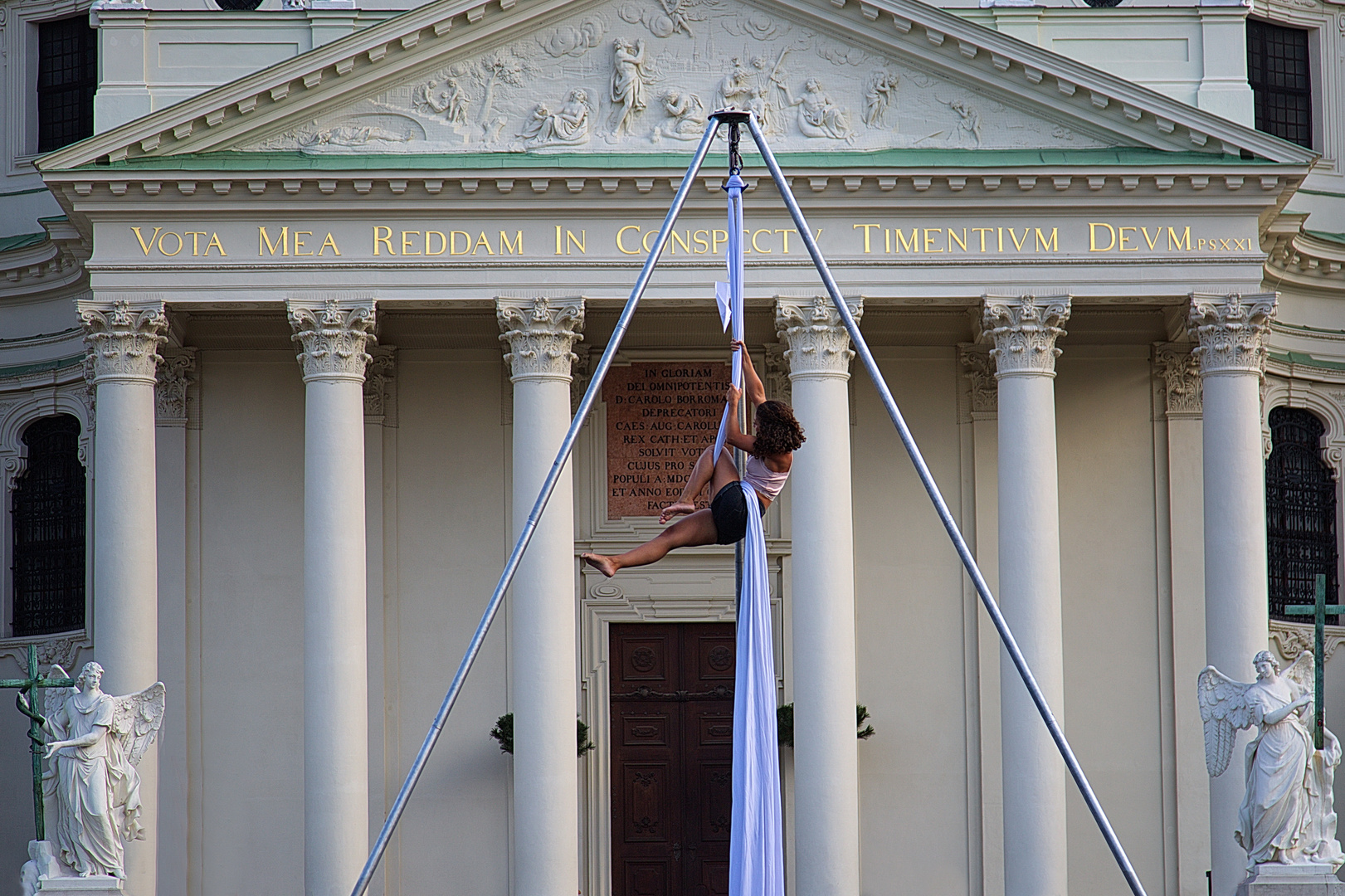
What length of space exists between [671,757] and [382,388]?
7.36 metres

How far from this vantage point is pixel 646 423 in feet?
108

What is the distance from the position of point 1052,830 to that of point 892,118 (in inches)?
405

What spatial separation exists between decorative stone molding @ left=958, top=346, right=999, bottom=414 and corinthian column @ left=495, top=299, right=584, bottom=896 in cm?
698

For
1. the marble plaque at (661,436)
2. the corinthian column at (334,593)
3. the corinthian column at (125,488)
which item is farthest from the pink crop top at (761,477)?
the marble plaque at (661,436)

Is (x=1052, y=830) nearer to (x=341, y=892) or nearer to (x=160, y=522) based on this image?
(x=341, y=892)

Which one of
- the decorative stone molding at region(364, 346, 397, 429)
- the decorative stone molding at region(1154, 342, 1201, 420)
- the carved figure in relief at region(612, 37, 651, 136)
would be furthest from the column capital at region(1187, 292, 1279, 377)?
the decorative stone molding at region(364, 346, 397, 429)

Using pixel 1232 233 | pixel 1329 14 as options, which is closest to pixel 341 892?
pixel 1232 233

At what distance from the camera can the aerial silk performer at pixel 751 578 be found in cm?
1596

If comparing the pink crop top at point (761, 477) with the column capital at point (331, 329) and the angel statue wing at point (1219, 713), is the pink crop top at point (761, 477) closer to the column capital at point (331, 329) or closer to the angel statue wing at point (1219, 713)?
the angel statue wing at point (1219, 713)

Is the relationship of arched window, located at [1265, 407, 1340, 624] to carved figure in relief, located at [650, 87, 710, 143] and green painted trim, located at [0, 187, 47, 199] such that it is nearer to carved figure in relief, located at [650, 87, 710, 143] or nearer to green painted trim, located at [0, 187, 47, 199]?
carved figure in relief, located at [650, 87, 710, 143]

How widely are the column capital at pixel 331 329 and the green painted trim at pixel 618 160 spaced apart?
1864 millimetres

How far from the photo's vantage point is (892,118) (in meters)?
29.6

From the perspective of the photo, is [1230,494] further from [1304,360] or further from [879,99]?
[879,99]

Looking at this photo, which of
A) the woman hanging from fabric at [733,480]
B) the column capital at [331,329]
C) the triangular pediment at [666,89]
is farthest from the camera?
the triangular pediment at [666,89]
